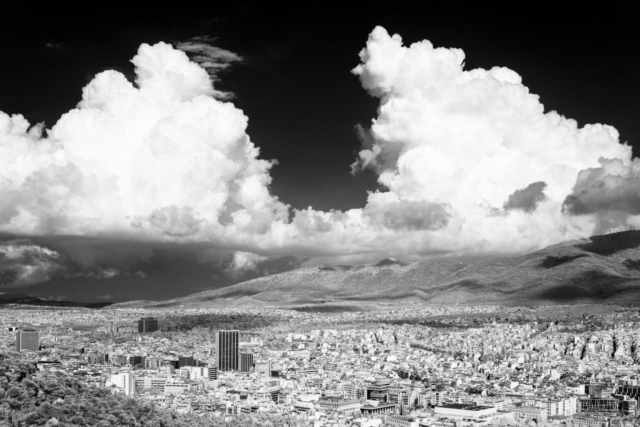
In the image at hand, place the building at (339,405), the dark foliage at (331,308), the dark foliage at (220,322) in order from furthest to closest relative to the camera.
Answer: the dark foliage at (331,308), the dark foliage at (220,322), the building at (339,405)

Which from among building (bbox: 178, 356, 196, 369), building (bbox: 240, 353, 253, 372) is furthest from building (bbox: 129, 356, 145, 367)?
building (bbox: 240, 353, 253, 372)

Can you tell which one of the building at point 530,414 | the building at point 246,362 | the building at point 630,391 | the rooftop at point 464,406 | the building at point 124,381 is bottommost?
the building at point 530,414

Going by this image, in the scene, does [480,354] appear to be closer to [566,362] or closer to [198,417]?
[566,362]

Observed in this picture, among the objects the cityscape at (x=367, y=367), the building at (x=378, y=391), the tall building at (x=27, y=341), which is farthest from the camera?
the tall building at (x=27, y=341)

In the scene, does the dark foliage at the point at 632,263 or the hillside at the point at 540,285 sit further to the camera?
the dark foliage at the point at 632,263

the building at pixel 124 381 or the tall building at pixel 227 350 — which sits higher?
the tall building at pixel 227 350

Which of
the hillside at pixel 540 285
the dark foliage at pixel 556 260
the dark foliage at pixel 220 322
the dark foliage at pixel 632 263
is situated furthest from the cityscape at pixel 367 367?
the dark foliage at pixel 632 263

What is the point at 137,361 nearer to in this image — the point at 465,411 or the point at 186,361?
the point at 186,361

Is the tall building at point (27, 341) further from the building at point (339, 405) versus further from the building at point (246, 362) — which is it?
the building at point (339, 405)
